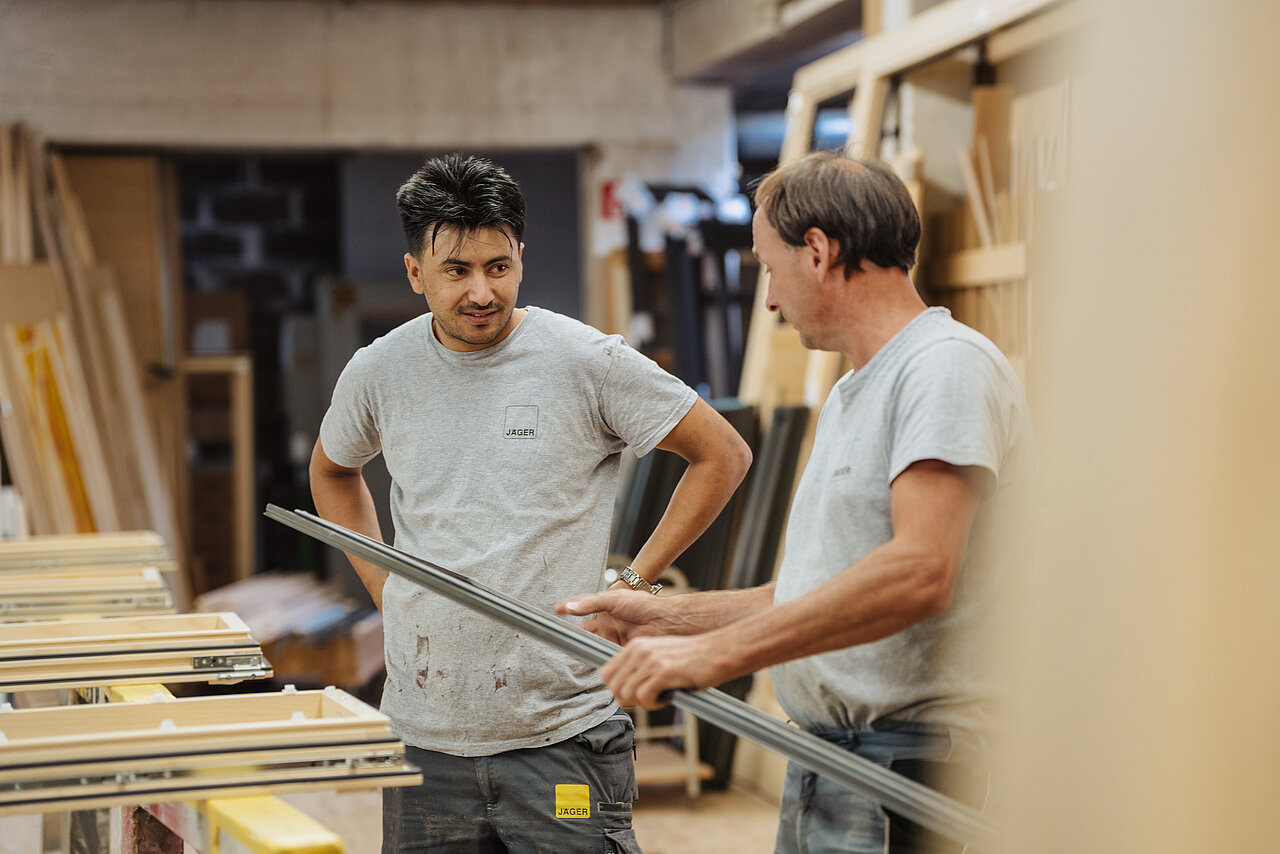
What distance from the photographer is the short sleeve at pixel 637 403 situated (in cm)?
196

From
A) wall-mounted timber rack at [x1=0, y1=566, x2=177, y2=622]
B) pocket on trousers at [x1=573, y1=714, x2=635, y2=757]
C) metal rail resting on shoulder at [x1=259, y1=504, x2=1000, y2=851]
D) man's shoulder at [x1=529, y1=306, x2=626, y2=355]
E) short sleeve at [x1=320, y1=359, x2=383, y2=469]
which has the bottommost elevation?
pocket on trousers at [x1=573, y1=714, x2=635, y2=757]

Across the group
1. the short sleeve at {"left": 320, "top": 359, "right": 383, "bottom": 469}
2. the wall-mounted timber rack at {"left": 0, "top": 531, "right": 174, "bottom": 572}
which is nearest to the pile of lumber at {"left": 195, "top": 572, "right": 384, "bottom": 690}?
the wall-mounted timber rack at {"left": 0, "top": 531, "right": 174, "bottom": 572}

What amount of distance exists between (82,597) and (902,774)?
1.97 m

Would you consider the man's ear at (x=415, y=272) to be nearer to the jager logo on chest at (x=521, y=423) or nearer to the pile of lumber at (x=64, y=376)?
the jager logo on chest at (x=521, y=423)

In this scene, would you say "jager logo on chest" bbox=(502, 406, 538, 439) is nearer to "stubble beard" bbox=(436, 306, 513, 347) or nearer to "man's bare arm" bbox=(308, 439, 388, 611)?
"stubble beard" bbox=(436, 306, 513, 347)

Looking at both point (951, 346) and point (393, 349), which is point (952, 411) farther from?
point (393, 349)

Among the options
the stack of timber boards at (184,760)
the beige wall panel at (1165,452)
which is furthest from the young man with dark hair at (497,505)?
the beige wall panel at (1165,452)

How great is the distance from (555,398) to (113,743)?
0.81 meters

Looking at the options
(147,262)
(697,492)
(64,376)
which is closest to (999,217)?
(697,492)

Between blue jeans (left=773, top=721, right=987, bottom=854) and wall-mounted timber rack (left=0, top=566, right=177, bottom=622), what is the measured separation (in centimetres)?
167

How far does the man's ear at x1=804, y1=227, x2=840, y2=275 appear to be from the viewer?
4.84ft

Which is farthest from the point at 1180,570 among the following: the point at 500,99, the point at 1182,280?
the point at 500,99

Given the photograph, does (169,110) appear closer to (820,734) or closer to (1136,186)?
(820,734)

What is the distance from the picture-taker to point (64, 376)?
5.64 m
